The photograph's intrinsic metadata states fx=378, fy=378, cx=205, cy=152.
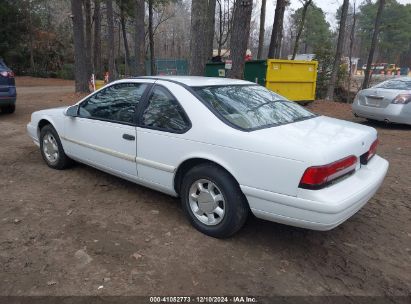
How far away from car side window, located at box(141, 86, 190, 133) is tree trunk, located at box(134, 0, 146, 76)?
12.9m

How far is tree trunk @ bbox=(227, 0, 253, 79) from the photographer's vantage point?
7.53 metres

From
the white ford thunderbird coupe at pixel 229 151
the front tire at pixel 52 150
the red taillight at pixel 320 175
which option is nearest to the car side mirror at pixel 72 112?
the white ford thunderbird coupe at pixel 229 151

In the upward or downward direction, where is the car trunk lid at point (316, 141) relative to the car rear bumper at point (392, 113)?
upward

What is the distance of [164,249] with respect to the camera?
337cm

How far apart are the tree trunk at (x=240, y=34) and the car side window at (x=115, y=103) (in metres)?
4.03

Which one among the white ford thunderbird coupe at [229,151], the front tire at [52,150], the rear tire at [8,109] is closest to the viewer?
the white ford thunderbird coupe at [229,151]

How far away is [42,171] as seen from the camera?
538cm

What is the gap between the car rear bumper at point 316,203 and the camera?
9.55 ft

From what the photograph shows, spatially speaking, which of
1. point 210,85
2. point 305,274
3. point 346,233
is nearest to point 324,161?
point 305,274

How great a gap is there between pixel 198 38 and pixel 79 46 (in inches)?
268

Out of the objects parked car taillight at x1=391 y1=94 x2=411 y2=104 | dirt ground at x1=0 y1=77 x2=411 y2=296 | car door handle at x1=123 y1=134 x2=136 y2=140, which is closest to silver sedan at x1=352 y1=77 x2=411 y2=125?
parked car taillight at x1=391 y1=94 x2=411 y2=104

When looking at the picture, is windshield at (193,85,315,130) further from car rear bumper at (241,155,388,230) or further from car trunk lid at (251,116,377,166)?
car rear bumper at (241,155,388,230)

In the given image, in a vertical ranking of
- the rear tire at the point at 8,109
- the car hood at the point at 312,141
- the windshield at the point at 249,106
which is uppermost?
the windshield at the point at 249,106

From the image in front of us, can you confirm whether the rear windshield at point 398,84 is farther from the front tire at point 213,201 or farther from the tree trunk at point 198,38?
the front tire at point 213,201
